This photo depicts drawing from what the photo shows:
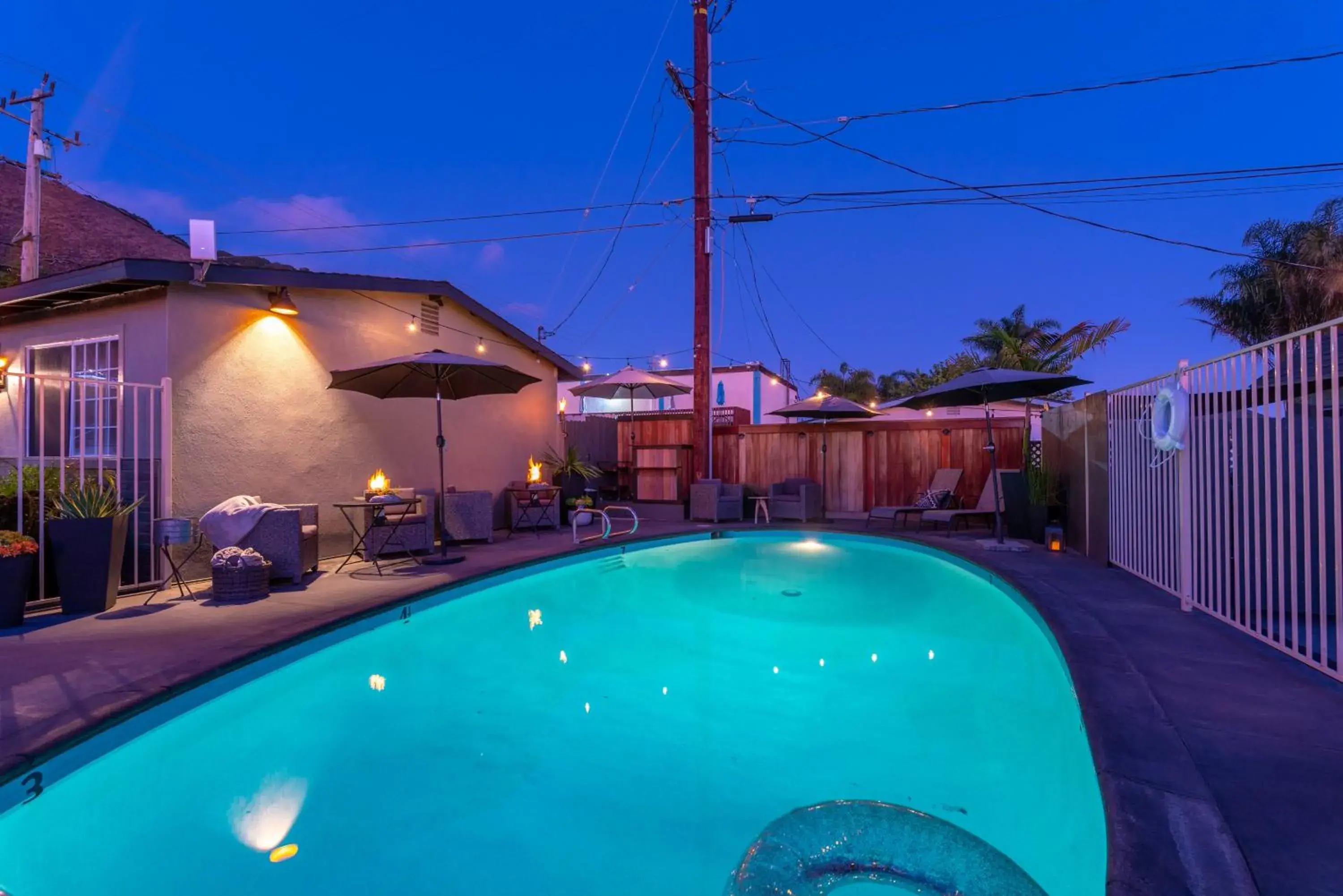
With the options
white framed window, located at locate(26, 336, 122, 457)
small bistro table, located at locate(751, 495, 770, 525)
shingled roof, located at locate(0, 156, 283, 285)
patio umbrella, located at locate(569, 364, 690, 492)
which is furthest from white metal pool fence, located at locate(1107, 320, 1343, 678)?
shingled roof, located at locate(0, 156, 283, 285)

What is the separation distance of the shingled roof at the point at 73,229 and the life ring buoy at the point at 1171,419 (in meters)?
31.5

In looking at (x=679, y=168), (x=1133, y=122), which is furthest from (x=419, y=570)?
(x=1133, y=122)

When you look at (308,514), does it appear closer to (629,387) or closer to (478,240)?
(629,387)

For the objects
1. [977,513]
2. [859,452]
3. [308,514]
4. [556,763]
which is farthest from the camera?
[859,452]

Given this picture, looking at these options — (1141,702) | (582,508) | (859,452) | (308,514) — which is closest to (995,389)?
(859,452)

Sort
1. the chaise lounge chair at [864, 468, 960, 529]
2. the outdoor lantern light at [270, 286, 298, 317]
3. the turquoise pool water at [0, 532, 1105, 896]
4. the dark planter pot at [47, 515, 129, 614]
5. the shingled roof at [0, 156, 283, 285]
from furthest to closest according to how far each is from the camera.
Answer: the shingled roof at [0, 156, 283, 285], the chaise lounge chair at [864, 468, 960, 529], the outdoor lantern light at [270, 286, 298, 317], the dark planter pot at [47, 515, 129, 614], the turquoise pool water at [0, 532, 1105, 896]

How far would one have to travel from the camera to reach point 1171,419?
4.90 m

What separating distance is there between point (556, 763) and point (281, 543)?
4.24 meters

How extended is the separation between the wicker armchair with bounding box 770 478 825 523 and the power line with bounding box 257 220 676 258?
6.05 meters

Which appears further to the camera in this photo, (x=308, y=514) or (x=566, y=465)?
(x=566, y=465)

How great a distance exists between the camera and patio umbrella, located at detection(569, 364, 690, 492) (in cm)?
1209

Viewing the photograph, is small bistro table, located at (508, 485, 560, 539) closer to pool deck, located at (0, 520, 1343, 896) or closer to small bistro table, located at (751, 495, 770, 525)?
small bistro table, located at (751, 495, 770, 525)

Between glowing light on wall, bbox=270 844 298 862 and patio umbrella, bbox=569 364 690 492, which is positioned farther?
Result: patio umbrella, bbox=569 364 690 492

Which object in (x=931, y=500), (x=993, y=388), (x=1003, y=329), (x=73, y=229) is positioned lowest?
(x=931, y=500)
